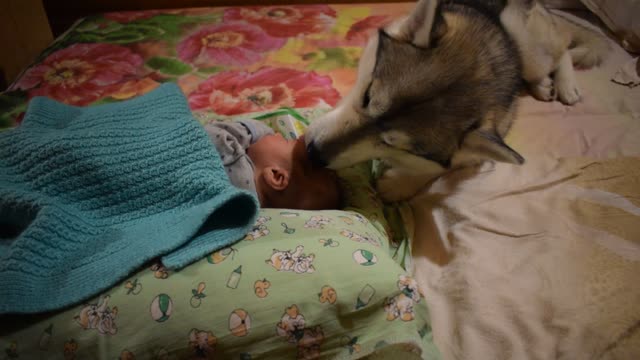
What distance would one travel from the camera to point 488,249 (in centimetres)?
123

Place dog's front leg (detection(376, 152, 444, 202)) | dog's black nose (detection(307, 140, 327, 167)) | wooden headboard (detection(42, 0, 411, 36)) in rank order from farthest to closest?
wooden headboard (detection(42, 0, 411, 36)), dog's front leg (detection(376, 152, 444, 202)), dog's black nose (detection(307, 140, 327, 167))

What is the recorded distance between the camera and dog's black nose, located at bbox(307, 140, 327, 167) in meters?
1.38

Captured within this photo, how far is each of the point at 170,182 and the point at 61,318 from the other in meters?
0.37

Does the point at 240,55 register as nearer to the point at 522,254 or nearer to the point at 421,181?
the point at 421,181

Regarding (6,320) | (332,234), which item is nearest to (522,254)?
(332,234)

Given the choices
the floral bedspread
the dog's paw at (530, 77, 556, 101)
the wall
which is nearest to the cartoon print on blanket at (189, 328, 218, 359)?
the floral bedspread

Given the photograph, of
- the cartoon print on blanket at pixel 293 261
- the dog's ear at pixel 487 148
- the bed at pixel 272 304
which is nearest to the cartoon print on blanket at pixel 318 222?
the bed at pixel 272 304

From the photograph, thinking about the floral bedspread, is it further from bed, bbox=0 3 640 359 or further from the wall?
the wall

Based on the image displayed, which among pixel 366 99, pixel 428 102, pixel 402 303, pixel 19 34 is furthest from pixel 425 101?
pixel 19 34

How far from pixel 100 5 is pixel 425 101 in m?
2.46

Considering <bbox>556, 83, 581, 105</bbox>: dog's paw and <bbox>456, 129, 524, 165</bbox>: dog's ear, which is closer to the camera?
<bbox>456, 129, 524, 165</bbox>: dog's ear

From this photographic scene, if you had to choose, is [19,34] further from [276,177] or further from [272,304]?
[272,304]

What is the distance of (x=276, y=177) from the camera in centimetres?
131

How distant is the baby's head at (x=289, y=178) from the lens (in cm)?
132
